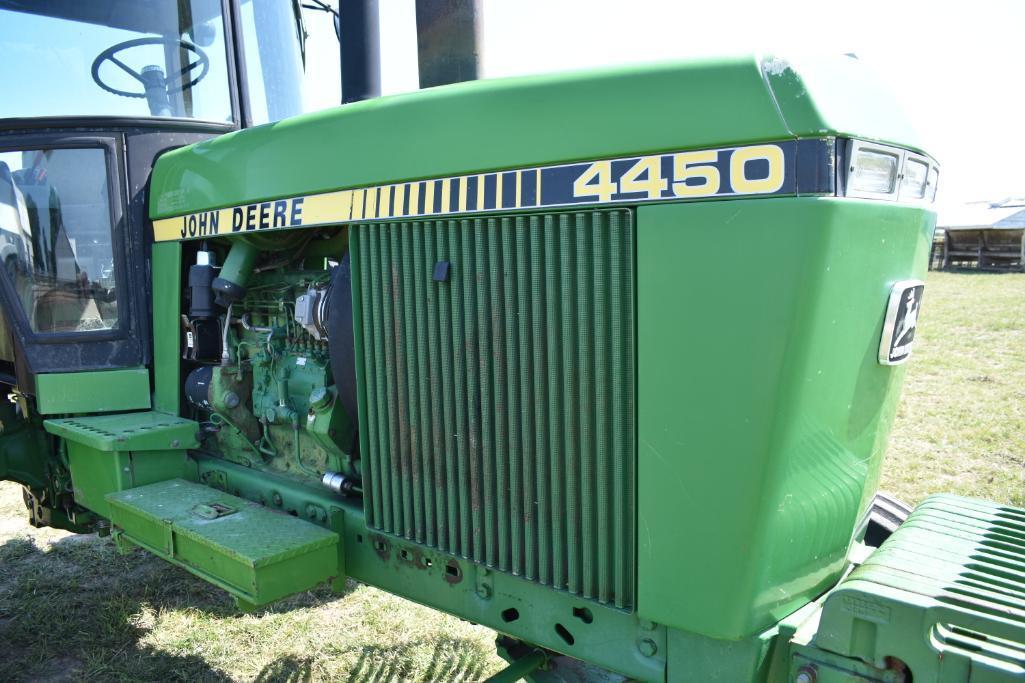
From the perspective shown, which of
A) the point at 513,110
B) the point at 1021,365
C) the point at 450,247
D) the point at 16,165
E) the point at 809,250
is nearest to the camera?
the point at 809,250

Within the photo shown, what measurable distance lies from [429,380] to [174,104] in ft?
6.46

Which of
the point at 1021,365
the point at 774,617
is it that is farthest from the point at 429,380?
the point at 1021,365

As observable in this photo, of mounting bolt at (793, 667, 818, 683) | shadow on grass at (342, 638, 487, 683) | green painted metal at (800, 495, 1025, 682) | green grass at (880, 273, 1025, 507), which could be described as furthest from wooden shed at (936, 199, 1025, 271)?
mounting bolt at (793, 667, 818, 683)

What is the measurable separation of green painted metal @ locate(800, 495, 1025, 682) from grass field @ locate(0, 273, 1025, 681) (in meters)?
1.89

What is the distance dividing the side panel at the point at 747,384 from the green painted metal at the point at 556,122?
0.16 meters

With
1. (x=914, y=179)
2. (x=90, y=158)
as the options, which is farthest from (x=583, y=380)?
(x=90, y=158)

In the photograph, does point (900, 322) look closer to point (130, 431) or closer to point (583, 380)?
point (583, 380)

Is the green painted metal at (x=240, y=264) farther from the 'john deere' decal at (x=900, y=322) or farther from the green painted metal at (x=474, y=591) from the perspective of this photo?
the 'john deere' decal at (x=900, y=322)

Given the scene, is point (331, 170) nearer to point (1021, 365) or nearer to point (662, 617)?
point (662, 617)

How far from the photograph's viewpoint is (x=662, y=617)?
1769mm

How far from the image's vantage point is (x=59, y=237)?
3268 mm

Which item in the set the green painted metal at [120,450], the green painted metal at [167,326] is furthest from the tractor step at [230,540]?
the green painted metal at [167,326]

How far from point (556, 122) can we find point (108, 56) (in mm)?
2360

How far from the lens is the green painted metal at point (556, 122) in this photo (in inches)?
61.7
